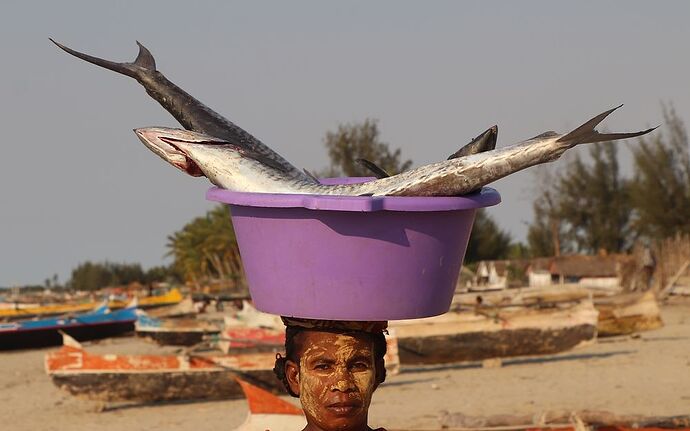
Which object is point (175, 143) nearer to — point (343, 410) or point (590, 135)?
point (343, 410)

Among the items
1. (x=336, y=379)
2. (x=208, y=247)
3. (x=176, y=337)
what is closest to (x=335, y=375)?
(x=336, y=379)

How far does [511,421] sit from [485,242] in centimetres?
4575

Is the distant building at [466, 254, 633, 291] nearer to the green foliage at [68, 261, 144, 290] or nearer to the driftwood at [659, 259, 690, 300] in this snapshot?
the driftwood at [659, 259, 690, 300]

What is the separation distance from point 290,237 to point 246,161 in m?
0.31

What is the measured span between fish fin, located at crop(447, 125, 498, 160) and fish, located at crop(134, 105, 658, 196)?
0.18 m

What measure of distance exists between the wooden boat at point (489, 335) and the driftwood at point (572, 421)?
32.1 feet

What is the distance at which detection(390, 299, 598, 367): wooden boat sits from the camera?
1959 centimetres

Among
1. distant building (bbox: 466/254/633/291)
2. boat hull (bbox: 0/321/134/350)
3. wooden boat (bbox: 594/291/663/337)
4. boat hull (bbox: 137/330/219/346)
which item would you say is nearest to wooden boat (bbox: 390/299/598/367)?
wooden boat (bbox: 594/291/663/337)

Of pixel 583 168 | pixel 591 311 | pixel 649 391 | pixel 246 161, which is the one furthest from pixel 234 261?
pixel 246 161

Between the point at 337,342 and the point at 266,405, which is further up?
the point at 337,342

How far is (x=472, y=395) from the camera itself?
17.0 metres

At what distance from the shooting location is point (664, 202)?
161ft

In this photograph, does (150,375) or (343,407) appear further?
(150,375)

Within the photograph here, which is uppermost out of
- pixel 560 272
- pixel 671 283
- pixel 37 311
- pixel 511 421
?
pixel 560 272
